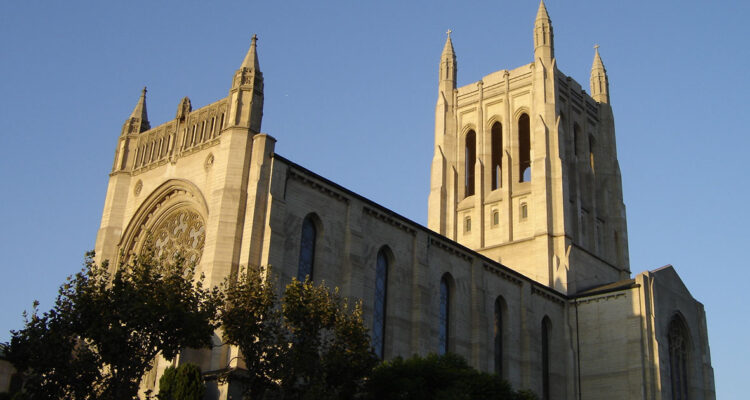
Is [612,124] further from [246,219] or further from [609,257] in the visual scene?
[246,219]

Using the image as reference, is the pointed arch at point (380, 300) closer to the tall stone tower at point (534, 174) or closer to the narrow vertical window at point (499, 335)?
the narrow vertical window at point (499, 335)

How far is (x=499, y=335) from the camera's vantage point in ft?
138

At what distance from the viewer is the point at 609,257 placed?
188 ft

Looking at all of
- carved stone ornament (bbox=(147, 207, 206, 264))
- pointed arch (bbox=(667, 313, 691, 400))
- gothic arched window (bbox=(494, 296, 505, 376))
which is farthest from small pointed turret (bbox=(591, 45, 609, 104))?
carved stone ornament (bbox=(147, 207, 206, 264))

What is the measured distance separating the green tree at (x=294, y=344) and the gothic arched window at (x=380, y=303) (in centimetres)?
852

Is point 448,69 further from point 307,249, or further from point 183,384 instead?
point 183,384

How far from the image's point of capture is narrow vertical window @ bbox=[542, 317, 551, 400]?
145ft

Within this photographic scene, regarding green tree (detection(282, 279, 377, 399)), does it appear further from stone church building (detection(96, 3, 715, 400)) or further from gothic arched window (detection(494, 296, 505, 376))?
gothic arched window (detection(494, 296, 505, 376))

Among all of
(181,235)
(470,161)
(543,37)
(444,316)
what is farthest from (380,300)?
(543,37)

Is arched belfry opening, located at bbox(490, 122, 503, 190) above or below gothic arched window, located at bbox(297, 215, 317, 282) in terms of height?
above

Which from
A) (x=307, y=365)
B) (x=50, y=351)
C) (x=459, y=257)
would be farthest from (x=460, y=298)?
(x=50, y=351)

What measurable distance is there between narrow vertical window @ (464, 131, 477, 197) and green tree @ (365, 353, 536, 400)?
3039 cm

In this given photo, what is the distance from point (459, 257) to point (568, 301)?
10631 mm

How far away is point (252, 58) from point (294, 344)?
14806 mm
